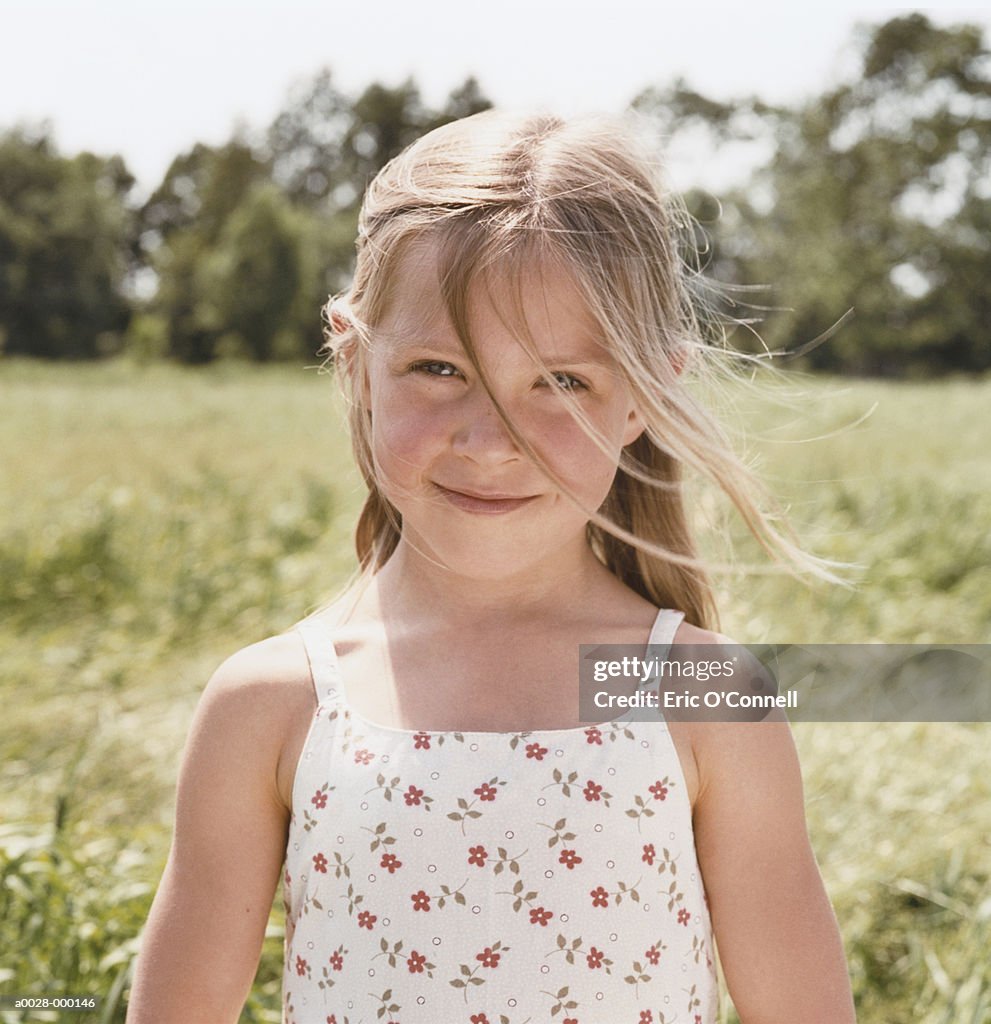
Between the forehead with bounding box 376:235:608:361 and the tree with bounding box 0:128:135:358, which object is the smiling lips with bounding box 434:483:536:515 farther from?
the tree with bounding box 0:128:135:358

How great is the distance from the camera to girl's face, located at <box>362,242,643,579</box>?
106cm

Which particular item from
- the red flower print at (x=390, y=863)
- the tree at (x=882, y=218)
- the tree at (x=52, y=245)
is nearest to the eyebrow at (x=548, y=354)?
the red flower print at (x=390, y=863)

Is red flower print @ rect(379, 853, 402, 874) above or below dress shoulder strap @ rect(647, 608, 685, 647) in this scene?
below

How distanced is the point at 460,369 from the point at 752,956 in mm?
613

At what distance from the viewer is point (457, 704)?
3.68 feet

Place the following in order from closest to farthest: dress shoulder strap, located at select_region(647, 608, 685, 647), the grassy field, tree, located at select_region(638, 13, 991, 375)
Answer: dress shoulder strap, located at select_region(647, 608, 685, 647) → the grassy field → tree, located at select_region(638, 13, 991, 375)

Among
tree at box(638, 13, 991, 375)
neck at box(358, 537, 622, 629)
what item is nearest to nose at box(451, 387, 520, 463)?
neck at box(358, 537, 622, 629)

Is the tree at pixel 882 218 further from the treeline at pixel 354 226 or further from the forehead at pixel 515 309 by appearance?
the forehead at pixel 515 309

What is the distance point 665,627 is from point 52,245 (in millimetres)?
13373

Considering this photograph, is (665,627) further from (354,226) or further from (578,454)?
(354,226)

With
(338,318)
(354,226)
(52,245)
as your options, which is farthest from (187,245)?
(338,318)

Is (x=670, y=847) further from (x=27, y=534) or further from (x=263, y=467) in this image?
(x=263, y=467)

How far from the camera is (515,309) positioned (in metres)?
1.06

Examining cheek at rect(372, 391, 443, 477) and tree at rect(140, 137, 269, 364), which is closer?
cheek at rect(372, 391, 443, 477)
